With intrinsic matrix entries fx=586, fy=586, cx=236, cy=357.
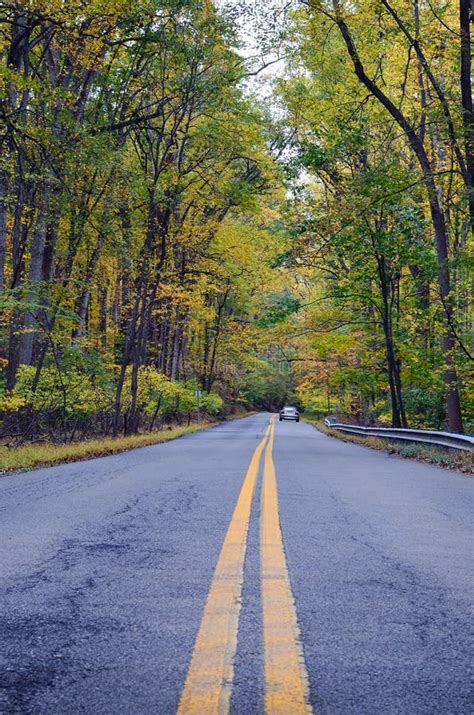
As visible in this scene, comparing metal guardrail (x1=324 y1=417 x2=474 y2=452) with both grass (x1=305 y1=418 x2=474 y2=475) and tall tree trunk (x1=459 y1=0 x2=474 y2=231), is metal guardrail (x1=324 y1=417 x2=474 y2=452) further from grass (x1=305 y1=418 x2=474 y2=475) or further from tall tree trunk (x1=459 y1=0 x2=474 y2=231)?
tall tree trunk (x1=459 y1=0 x2=474 y2=231)

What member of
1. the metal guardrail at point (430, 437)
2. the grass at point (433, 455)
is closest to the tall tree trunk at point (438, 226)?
the metal guardrail at point (430, 437)

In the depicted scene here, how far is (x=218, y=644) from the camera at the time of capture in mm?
2180

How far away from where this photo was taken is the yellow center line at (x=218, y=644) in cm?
174

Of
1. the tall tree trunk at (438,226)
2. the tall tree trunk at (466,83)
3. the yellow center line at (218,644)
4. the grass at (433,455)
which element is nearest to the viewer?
the yellow center line at (218,644)

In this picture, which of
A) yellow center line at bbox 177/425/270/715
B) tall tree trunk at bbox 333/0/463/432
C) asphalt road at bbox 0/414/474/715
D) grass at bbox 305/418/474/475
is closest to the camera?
yellow center line at bbox 177/425/270/715

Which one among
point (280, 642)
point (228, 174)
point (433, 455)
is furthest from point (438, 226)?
point (280, 642)

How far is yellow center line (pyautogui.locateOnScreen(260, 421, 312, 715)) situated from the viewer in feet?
5.73

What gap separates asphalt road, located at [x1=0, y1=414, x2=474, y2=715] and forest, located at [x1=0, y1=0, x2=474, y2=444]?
26.6 ft

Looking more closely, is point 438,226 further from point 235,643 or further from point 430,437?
point 235,643

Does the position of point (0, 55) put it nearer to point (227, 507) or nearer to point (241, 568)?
point (227, 507)

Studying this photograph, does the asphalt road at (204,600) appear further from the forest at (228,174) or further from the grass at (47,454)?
the forest at (228,174)

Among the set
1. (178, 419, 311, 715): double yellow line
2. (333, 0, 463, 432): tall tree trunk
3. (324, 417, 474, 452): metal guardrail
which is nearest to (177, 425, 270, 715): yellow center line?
(178, 419, 311, 715): double yellow line

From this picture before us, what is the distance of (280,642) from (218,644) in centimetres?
23

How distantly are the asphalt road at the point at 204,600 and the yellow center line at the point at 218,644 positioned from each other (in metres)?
0.04
